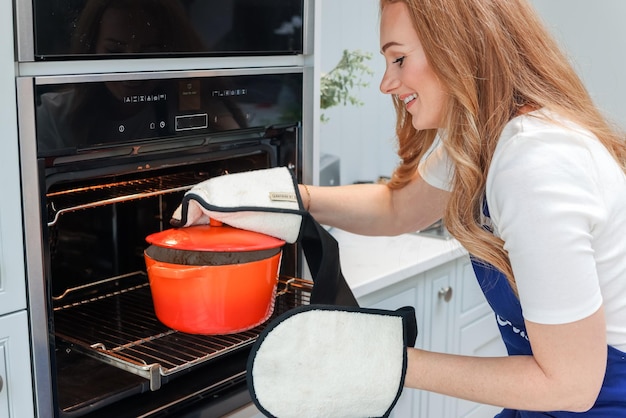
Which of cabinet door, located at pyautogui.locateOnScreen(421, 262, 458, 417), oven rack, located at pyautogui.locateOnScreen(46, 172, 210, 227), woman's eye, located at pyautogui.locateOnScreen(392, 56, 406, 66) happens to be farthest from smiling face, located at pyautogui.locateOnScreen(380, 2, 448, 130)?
cabinet door, located at pyautogui.locateOnScreen(421, 262, 458, 417)

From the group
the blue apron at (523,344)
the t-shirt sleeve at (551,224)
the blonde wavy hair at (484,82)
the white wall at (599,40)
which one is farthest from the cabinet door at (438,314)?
the white wall at (599,40)

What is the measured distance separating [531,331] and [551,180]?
20cm

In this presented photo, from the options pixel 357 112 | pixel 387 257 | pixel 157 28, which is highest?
pixel 157 28

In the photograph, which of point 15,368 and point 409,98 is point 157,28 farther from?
point 15,368

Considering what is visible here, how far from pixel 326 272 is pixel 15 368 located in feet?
1.53

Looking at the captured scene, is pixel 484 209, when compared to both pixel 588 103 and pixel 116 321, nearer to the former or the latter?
pixel 588 103

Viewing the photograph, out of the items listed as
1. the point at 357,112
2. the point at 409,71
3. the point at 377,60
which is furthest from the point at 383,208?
the point at 377,60

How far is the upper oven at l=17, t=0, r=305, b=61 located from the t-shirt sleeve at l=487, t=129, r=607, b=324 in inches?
19.8

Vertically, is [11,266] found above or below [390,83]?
below

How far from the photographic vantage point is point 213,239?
4.06ft

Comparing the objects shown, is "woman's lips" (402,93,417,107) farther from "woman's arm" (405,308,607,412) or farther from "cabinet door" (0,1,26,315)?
"cabinet door" (0,1,26,315)

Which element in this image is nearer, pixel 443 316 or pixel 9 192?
pixel 9 192

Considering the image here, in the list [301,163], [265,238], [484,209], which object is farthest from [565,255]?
[301,163]

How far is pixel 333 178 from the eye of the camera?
91.0 inches
